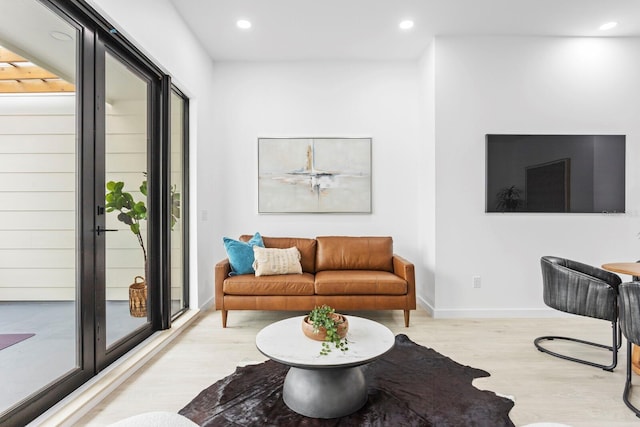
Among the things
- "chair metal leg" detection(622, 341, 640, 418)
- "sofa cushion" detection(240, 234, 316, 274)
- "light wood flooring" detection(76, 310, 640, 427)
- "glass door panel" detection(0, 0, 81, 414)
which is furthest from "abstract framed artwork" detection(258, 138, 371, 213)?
"chair metal leg" detection(622, 341, 640, 418)

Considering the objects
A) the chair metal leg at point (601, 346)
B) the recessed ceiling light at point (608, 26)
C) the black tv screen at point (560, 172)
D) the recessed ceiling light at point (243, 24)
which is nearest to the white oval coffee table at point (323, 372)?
the chair metal leg at point (601, 346)

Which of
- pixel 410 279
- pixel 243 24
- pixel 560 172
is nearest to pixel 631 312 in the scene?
pixel 410 279

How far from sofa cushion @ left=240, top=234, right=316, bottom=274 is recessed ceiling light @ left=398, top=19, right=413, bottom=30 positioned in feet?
7.94

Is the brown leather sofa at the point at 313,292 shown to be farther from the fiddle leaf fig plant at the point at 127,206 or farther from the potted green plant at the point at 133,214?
the fiddle leaf fig plant at the point at 127,206

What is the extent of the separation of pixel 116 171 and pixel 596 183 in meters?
4.46

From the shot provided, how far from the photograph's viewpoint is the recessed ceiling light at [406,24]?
350 centimetres

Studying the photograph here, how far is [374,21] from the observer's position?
3484mm

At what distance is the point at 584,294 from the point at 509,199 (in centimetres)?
143

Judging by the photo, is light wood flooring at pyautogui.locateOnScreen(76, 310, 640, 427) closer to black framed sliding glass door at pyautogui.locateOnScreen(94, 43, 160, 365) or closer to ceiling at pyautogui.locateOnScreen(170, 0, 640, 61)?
black framed sliding glass door at pyautogui.locateOnScreen(94, 43, 160, 365)

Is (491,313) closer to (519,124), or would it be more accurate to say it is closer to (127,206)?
(519,124)

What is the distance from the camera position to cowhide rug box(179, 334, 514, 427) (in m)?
1.91

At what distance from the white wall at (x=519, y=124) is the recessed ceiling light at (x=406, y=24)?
17.2 inches

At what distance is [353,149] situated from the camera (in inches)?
171

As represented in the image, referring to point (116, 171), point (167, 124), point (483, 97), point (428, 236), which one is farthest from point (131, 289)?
point (483, 97)
